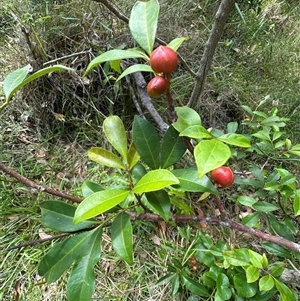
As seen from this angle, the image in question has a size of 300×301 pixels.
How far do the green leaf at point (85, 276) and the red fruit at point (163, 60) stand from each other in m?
0.40

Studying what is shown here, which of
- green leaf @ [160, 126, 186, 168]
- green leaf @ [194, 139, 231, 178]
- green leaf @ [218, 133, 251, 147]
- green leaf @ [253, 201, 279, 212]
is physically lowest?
green leaf @ [253, 201, 279, 212]

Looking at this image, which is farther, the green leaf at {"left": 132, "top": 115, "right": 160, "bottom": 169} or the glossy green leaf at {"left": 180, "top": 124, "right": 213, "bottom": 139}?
the green leaf at {"left": 132, "top": 115, "right": 160, "bottom": 169}

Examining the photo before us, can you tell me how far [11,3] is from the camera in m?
2.15

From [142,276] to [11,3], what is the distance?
A: 6.18 feet

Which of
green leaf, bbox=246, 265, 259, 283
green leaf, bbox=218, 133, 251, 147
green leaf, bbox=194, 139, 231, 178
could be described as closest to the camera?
green leaf, bbox=194, 139, 231, 178

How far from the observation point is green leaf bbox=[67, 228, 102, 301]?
73 cm

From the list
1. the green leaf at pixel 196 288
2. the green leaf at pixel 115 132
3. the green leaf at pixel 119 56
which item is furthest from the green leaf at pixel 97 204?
the green leaf at pixel 196 288

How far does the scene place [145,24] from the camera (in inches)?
28.0

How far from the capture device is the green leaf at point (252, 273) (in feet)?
2.85

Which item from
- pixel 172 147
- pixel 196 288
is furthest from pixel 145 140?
pixel 196 288

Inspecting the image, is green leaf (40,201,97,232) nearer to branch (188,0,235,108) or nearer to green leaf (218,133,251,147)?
green leaf (218,133,251,147)

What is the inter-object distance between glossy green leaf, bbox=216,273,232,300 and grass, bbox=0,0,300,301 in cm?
27

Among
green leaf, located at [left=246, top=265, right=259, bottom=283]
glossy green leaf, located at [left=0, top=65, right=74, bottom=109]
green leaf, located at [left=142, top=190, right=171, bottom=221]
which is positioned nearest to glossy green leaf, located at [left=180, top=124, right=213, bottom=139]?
green leaf, located at [left=142, top=190, right=171, bottom=221]

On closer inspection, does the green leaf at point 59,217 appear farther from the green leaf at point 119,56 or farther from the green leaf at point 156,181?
the green leaf at point 119,56
